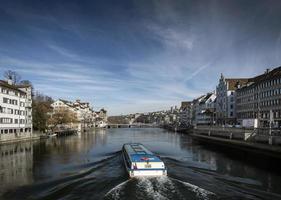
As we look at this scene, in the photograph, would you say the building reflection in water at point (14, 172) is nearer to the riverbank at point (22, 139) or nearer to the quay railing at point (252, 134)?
the riverbank at point (22, 139)

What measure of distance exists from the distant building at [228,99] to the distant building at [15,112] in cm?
7749

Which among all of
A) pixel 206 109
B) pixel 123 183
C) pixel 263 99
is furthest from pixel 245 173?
pixel 206 109

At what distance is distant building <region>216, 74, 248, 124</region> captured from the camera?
124363 millimetres

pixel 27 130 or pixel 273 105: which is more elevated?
pixel 273 105

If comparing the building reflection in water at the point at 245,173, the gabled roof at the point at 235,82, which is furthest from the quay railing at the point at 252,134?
the gabled roof at the point at 235,82

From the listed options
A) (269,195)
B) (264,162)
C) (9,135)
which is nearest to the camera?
(269,195)

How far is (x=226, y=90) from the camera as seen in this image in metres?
126

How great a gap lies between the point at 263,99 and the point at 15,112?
7702cm

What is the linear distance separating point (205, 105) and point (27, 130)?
100767 millimetres

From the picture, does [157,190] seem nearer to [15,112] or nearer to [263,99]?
[15,112]

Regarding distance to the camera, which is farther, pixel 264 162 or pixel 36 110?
pixel 36 110

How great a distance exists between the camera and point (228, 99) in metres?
126

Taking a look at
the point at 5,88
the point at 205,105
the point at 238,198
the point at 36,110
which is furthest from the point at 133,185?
the point at 205,105

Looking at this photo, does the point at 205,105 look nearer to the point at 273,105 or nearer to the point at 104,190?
the point at 273,105
